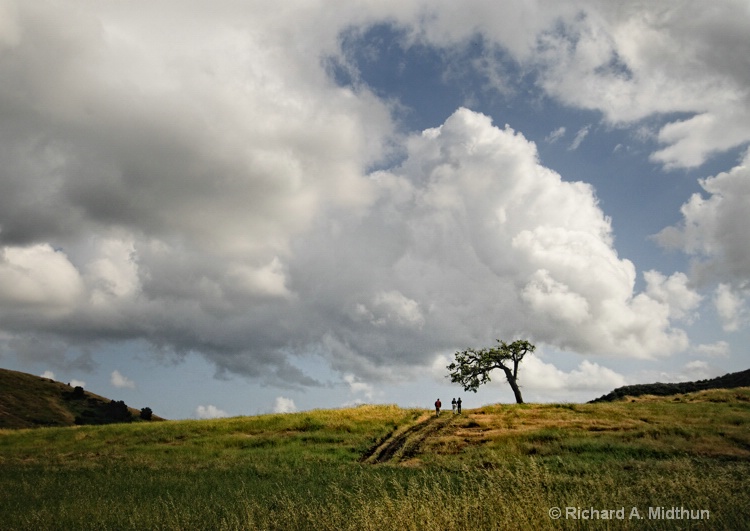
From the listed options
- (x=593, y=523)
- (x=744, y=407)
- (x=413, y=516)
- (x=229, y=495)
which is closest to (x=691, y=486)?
(x=593, y=523)

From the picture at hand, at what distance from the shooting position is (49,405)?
12012cm

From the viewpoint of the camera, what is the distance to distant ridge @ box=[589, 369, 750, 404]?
96875mm

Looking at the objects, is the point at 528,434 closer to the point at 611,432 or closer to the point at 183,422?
the point at 611,432

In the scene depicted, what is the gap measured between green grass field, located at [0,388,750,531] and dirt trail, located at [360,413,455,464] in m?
0.21

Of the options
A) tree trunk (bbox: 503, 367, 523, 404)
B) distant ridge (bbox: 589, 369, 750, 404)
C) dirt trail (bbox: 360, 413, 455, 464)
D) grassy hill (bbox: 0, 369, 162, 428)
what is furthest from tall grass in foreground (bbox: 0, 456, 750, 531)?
grassy hill (bbox: 0, 369, 162, 428)

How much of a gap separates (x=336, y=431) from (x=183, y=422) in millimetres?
19041

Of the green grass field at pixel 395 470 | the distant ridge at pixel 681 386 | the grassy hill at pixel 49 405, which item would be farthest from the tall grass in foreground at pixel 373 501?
the grassy hill at pixel 49 405

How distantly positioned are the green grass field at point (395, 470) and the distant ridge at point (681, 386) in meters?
47.2

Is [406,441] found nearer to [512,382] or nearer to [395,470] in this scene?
[395,470]

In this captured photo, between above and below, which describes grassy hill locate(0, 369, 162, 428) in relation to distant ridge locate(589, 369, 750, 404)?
below

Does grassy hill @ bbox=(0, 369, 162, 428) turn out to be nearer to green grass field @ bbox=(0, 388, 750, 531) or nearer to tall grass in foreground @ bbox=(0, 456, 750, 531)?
green grass field @ bbox=(0, 388, 750, 531)

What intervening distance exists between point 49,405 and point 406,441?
120019mm

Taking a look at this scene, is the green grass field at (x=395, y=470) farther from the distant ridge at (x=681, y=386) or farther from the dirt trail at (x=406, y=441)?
the distant ridge at (x=681, y=386)

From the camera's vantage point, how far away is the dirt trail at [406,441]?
3203cm
